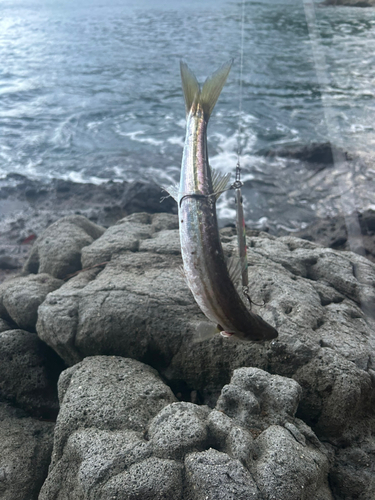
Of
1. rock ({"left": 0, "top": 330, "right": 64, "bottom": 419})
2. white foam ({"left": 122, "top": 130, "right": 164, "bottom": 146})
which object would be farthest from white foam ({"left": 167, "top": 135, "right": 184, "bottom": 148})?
rock ({"left": 0, "top": 330, "right": 64, "bottom": 419})

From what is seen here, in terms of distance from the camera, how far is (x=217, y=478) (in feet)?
7.61

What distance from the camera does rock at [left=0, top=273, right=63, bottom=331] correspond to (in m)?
4.39

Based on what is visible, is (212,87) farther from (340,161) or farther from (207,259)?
(340,161)

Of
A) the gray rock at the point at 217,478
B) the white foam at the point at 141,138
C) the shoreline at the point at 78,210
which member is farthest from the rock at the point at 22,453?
the white foam at the point at 141,138

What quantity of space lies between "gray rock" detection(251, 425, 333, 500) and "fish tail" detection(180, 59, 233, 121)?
2164mm

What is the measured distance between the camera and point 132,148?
11.8 m

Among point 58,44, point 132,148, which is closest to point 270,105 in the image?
point 132,148

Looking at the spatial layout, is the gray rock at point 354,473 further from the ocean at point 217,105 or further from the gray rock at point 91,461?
the ocean at point 217,105

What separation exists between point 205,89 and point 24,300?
3.15m

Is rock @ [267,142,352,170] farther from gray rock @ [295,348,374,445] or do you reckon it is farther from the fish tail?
the fish tail

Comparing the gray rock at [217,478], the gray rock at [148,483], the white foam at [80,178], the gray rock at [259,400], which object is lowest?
the white foam at [80,178]

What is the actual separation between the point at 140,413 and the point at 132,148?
989 cm

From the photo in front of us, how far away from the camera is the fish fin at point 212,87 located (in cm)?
252

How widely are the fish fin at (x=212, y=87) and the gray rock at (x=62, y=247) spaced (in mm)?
3294
